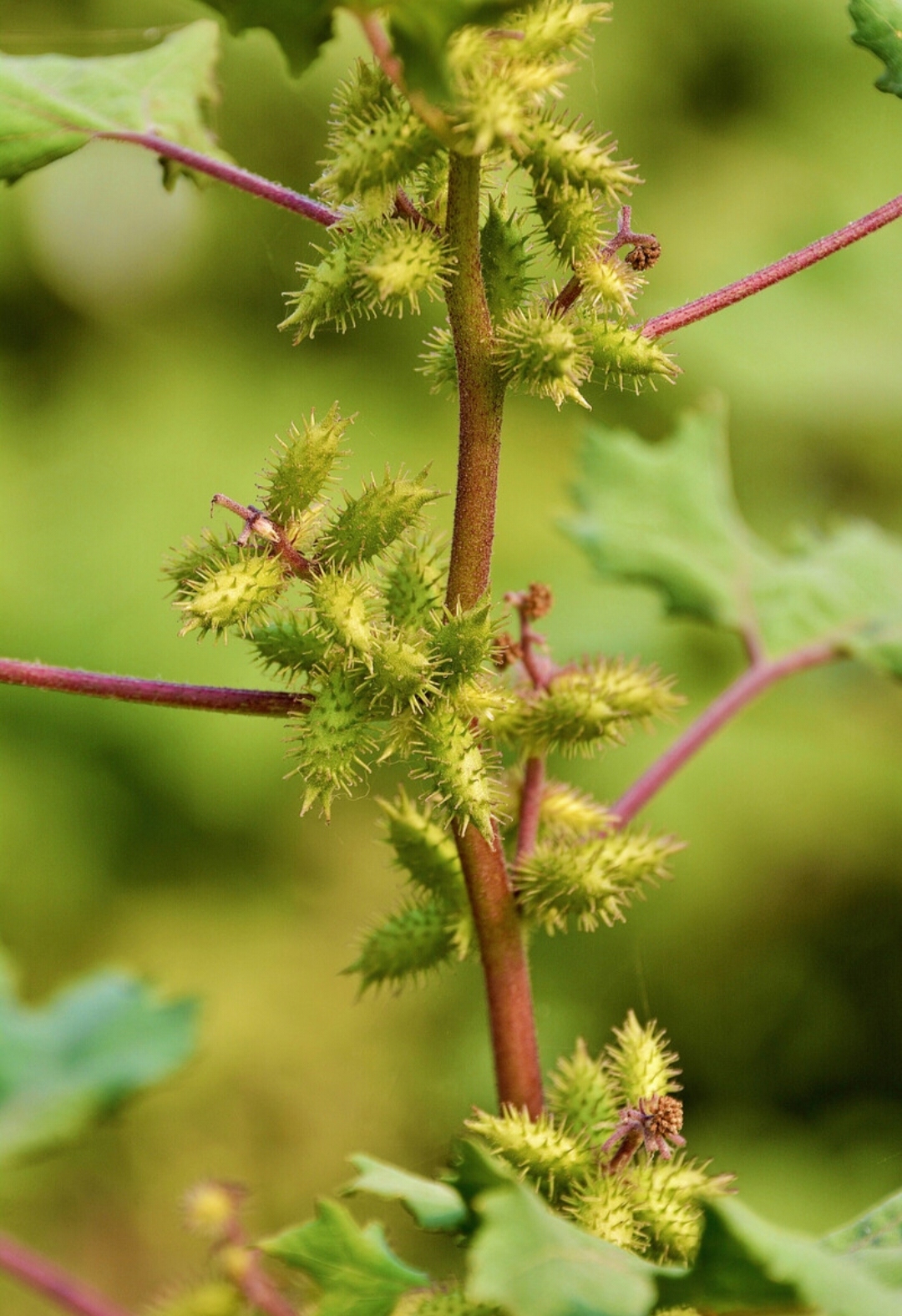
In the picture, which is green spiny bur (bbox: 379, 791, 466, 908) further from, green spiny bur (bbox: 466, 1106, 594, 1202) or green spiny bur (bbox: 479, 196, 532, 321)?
green spiny bur (bbox: 479, 196, 532, 321)

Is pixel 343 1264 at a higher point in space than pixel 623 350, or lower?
lower

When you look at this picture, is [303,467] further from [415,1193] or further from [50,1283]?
[50,1283]

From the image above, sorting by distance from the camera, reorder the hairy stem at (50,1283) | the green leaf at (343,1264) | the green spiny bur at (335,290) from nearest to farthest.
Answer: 1. the green spiny bur at (335,290)
2. the green leaf at (343,1264)
3. the hairy stem at (50,1283)

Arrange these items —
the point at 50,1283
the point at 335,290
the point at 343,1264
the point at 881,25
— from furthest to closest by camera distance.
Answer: the point at 50,1283, the point at 881,25, the point at 343,1264, the point at 335,290

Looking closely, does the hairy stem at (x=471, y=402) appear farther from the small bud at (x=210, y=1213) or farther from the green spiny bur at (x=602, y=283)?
the small bud at (x=210, y=1213)

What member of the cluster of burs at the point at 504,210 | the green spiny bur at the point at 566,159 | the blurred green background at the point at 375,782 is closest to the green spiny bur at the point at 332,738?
the cluster of burs at the point at 504,210

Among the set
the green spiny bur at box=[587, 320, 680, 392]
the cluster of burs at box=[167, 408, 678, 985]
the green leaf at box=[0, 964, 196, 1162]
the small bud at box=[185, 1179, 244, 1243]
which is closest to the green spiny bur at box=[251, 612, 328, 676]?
the cluster of burs at box=[167, 408, 678, 985]

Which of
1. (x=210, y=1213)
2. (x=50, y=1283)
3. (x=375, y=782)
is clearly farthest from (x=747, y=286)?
(x=375, y=782)
